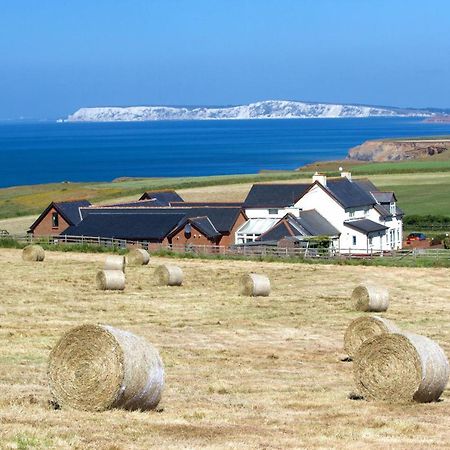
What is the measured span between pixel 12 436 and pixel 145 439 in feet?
5.37

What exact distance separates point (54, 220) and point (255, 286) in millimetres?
32519

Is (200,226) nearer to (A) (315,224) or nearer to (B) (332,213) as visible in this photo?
(A) (315,224)

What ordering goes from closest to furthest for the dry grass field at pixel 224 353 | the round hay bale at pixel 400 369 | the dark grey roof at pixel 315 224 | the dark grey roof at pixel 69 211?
the dry grass field at pixel 224 353 → the round hay bale at pixel 400 369 → the dark grey roof at pixel 315 224 → the dark grey roof at pixel 69 211

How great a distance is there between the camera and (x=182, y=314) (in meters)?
32.2

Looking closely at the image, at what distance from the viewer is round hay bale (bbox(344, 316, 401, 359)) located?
2362cm

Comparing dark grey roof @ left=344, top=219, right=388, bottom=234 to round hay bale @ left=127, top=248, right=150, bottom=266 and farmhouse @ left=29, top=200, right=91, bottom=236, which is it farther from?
round hay bale @ left=127, top=248, right=150, bottom=266

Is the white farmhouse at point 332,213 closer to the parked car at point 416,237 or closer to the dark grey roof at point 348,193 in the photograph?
the dark grey roof at point 348,193

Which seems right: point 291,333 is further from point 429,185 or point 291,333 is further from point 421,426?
point 429,185

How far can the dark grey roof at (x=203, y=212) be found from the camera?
212ft

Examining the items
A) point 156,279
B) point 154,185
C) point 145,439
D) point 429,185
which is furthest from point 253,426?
point 154,185

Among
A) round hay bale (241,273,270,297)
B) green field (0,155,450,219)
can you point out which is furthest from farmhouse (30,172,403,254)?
round hay bale (241,273,270,297)

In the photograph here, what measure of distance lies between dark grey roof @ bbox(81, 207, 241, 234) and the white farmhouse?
2.97ft

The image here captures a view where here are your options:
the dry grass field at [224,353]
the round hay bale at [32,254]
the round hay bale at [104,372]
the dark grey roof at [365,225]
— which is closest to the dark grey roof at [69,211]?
the dark grey roof at [365,225]

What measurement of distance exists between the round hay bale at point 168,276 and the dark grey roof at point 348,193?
26953mm
